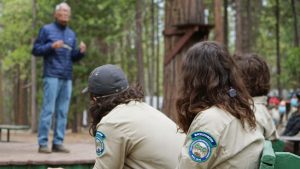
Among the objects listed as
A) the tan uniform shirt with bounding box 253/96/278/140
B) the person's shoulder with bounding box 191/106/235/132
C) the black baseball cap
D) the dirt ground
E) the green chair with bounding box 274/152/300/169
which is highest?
the black baseball cap

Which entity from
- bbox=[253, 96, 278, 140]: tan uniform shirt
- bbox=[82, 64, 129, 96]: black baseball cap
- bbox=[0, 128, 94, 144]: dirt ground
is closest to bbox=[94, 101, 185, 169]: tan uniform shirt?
bbox=[82, 64, 129, 96]: black baseball cap

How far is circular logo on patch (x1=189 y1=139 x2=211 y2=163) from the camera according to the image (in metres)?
2.47

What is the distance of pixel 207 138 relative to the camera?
2469mm

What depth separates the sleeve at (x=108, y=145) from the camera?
3236 mm

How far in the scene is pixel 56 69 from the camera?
6.66 metres

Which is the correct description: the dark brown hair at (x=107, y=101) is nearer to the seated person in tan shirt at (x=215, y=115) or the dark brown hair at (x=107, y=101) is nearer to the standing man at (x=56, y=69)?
the seated person in tan shirt at (x=215, y=115)

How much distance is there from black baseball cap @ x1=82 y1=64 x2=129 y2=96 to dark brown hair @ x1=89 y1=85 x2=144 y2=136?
0.03m

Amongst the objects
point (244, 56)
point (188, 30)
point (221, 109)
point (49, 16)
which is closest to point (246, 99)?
point (221, 109)

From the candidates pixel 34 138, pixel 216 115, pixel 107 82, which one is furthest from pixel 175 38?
pixel 34 138

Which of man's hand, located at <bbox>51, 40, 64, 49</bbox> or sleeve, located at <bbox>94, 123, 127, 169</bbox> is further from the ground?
man's hand, located at <bbox>51, 40, 64, 49</bbox>

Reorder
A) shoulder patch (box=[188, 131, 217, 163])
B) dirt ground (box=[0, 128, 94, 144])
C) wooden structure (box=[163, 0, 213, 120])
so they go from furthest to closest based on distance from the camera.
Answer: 1. dirt ground (box=[0, 128, 94, 144])
2. wooden structure (box=[163, 0, 213, 120])
3. shoulder patch (box=[188, 131, 217, 163])

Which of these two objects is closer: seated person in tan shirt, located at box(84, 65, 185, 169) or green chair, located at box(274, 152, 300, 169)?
green chair, located at box(274, 152, 300, 169)

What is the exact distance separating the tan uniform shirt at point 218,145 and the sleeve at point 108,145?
73cm

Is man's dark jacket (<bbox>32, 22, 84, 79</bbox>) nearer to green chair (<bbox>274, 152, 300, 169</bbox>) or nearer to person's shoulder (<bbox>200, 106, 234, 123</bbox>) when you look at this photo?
person's shoulder (<bbox>200, 106, 234, 123</bbox>)
